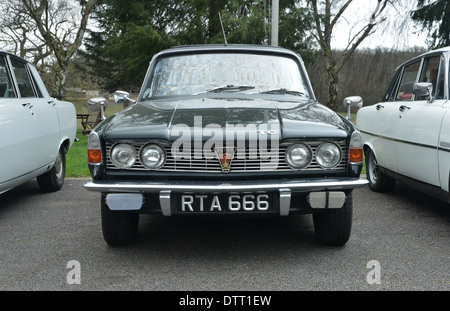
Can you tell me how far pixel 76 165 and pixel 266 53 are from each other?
5.10m

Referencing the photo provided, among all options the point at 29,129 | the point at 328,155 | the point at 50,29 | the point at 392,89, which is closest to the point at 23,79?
the point at 29,129

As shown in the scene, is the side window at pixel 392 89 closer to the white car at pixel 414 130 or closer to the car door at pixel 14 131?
the white car at pixel 414 130

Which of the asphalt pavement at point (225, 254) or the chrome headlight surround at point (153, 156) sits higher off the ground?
the chrome headlight surround at point (153, 156)

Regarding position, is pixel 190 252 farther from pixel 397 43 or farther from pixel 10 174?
pixel 397 43

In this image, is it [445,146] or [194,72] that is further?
[194,72]

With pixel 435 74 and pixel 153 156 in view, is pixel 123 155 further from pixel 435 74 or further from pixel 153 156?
pixel 435 74

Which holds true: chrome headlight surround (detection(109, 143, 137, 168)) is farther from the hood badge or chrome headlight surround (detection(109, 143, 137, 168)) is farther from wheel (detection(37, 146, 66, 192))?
wheel (detection(37, 146, 66, 192))

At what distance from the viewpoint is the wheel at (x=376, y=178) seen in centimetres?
584

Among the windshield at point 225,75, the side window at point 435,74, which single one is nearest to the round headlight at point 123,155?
the windshield at point 225,75

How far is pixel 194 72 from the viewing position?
436 centimetres

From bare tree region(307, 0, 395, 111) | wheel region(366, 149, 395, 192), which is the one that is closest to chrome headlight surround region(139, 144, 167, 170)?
wheel region(366, 149, 395, 192)

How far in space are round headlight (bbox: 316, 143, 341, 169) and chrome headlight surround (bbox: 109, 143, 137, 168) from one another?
1251 millimetres

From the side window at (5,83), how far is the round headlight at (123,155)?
7.96 feet
